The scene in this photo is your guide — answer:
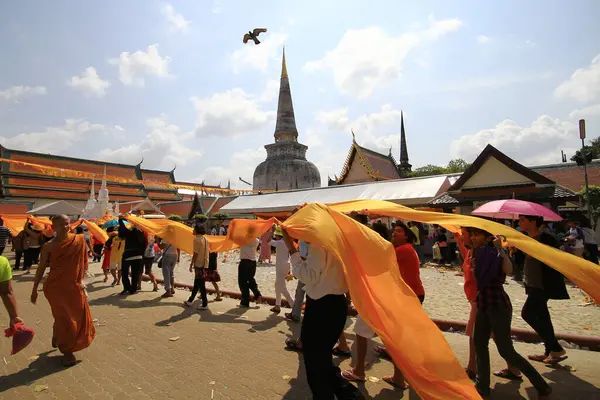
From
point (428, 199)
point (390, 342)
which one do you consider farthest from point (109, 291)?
point (428, 199)

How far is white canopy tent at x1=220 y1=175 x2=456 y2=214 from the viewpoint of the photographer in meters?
18.1

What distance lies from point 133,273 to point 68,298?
14.9 feet

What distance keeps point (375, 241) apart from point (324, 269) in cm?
64

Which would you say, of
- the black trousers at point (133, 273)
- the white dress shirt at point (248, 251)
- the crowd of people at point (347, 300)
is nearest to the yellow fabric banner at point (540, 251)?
the crowd of people at point (347, 300)

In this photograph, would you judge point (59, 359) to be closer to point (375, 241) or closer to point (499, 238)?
point (375, 241)

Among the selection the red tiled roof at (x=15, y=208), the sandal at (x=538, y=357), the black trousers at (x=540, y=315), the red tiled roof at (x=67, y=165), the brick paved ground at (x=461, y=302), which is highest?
the red tiled roof at (x=67, y=165)

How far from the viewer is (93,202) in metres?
27.9

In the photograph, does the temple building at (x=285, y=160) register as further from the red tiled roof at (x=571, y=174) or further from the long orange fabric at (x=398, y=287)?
the long orange fabric at (x=398, y=287)

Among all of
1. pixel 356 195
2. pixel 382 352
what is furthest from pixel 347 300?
pixel 356 195

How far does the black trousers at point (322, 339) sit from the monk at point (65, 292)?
335 centimetres

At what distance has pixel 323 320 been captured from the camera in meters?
3.27

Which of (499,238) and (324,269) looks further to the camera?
(499,238)

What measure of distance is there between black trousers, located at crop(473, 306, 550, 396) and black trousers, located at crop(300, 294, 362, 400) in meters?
1.32

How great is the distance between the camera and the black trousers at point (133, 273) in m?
8.95
